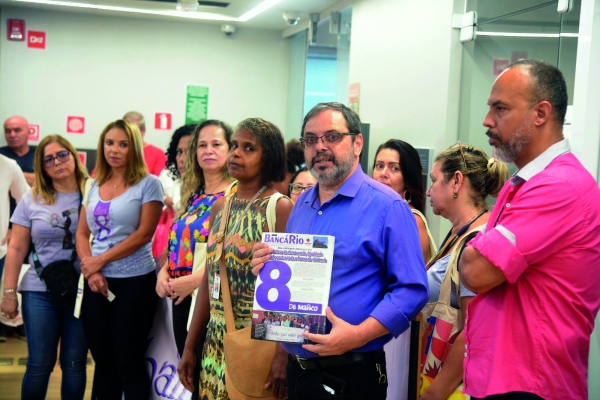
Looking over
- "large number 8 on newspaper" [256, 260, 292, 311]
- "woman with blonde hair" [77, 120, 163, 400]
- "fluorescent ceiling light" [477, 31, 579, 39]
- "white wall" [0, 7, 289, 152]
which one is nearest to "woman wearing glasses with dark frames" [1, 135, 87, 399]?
"woman with blonde hair" [77, 120, 163, 400]

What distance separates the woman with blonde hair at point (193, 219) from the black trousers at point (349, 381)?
1284 mm

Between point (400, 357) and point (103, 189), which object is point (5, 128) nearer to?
point (103, 189)

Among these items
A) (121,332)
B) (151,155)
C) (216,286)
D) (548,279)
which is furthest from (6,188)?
(548,279)

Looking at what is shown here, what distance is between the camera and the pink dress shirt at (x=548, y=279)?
1700 millimetres

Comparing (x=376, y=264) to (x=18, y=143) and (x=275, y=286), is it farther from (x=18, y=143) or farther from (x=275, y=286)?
(x=18, y=143)

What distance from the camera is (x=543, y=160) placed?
180 centimetres

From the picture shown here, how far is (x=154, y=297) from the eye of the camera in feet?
12.6

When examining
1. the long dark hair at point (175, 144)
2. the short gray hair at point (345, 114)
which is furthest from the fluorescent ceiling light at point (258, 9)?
the short gray hair at point (345, 114)

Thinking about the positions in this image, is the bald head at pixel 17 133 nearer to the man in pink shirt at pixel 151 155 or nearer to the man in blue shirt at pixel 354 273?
the man in pink shirt at pixel 151 155

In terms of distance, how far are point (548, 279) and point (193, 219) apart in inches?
80.6

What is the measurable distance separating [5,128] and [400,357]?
564 centimetres

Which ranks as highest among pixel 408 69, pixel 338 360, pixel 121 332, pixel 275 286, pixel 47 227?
pixel 408 69

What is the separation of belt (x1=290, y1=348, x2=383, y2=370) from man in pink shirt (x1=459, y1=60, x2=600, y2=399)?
0.38m

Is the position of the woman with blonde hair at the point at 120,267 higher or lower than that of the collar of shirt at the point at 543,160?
lower
